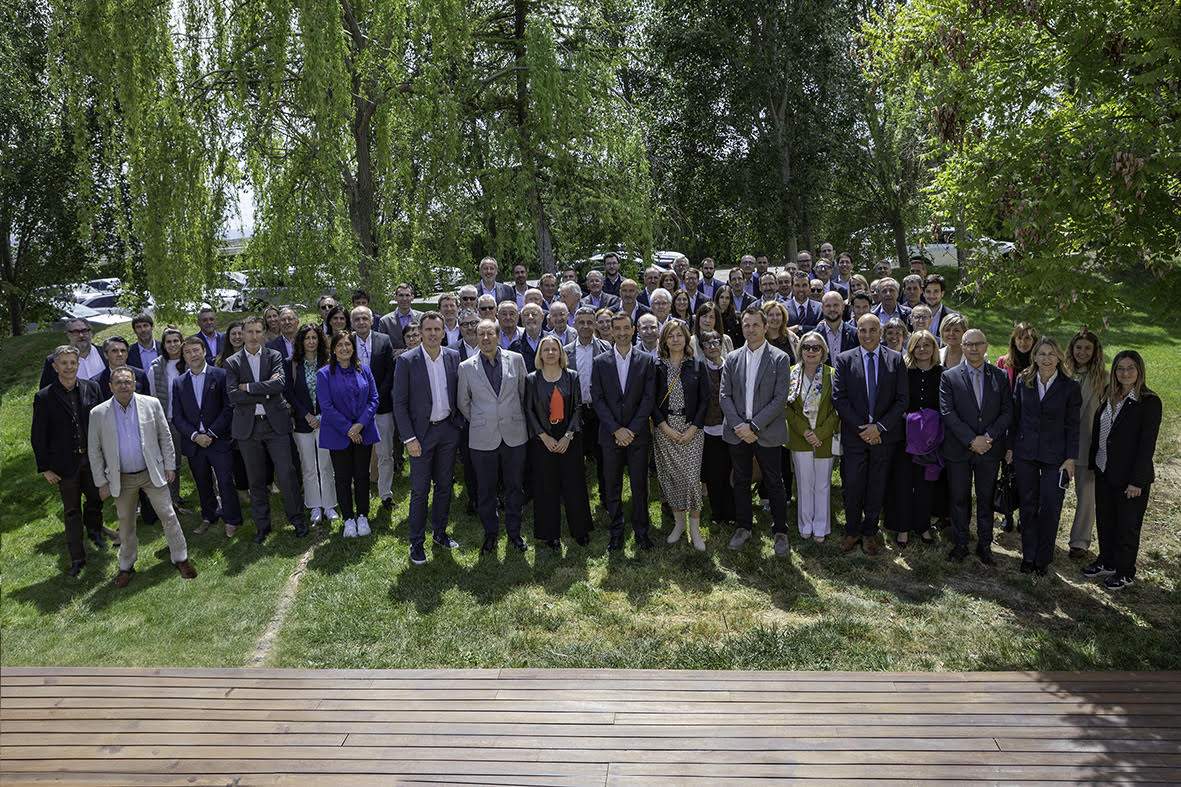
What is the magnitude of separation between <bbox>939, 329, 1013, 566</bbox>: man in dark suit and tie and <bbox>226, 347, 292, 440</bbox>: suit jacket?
240 inches

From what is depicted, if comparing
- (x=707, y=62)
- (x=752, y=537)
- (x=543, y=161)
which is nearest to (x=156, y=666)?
(x=752, y=537)

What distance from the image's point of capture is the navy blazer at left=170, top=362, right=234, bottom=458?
8.50 meters

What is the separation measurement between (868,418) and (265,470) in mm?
Result: 5804

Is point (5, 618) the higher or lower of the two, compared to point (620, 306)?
lower

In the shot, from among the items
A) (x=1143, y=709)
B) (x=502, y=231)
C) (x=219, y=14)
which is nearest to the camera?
(x=1143, y=709)

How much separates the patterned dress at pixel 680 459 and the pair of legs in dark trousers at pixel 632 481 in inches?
8.7

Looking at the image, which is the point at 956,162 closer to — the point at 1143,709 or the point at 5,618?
the point at 1143,709

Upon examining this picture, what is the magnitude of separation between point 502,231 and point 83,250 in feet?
40.7

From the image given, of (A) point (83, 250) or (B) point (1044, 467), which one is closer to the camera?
(B) point (1044, 467)

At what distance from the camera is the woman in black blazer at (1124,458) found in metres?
6.90

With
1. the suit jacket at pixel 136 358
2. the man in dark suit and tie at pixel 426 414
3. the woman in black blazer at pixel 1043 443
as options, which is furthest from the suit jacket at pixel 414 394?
the woman in black blazer at pixel 1043 443

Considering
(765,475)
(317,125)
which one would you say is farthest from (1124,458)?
(317,125)

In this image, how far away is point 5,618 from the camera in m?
7.22

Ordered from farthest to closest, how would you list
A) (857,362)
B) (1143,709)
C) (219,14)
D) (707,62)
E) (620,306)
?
1. (707,62)
2. (219,14)
3. (620,306)
4. (857,362)
5. (1143,709)
